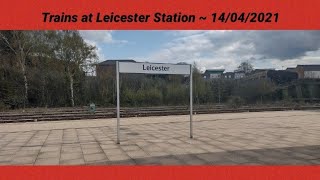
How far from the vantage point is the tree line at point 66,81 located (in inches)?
1201

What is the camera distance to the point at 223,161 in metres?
7.00

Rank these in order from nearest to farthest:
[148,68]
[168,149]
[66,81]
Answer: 1. [168,149]
2. [148,68]
3. [66,81]

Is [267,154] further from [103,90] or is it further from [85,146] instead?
[103,90]

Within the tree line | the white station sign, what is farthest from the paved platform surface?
the tree line

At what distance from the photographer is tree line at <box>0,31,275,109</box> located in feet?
100

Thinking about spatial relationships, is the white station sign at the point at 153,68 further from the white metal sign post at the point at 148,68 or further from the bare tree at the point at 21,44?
the bare tree at the point at 21,44

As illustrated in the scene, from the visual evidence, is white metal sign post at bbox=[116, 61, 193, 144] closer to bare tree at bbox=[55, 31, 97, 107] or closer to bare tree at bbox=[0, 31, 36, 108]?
bare tree at bbox=[0, 31, 36, 108]

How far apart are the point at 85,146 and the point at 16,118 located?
11331 millimetres

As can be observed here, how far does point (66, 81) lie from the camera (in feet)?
109

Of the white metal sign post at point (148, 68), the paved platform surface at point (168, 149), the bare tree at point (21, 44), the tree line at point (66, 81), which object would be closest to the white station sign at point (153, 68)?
the white metal sign post at point (148, 68)

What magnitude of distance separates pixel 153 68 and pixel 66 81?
973 inches

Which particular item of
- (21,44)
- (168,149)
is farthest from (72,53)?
(168,149)

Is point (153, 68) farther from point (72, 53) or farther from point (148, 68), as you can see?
point (72, 53)

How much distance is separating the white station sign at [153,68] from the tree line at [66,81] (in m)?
22.2
